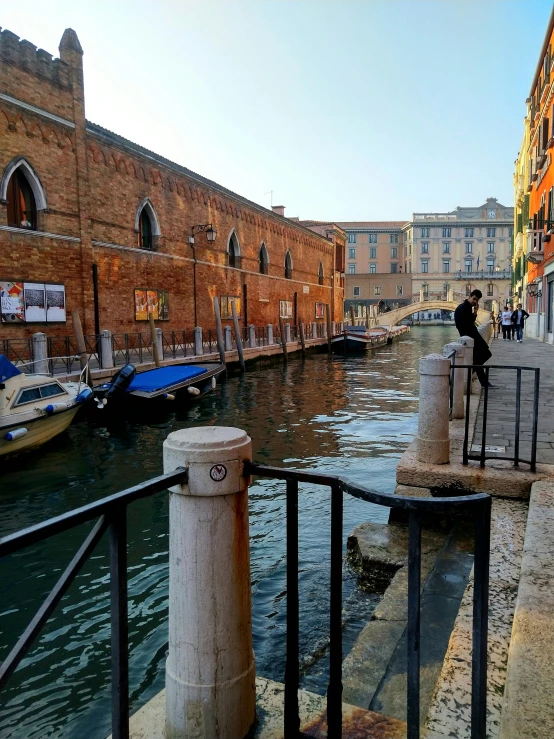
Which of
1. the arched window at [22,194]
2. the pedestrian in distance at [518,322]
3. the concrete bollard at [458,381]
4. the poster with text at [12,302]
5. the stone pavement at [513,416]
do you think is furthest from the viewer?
the pedestrian in distance at [518,322]

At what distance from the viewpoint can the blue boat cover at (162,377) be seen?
12597 millimetres

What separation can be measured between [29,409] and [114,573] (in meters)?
8.28

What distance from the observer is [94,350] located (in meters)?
15.8

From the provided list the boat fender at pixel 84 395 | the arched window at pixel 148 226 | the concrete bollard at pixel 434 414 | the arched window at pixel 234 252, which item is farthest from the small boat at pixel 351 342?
the concrete bollard at pixel 434 414

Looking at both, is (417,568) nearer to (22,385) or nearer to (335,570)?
(335,570)

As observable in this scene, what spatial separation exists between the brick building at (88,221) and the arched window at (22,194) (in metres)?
0.03

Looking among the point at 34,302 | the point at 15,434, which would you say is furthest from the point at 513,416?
the point at 34,302

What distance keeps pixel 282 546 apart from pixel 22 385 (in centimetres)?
590

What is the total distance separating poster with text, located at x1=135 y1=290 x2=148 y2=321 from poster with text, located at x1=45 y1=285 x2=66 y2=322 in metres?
3.56

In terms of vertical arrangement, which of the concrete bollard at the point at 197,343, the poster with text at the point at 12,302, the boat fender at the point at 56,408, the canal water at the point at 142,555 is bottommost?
the canal water at the point at 142,555

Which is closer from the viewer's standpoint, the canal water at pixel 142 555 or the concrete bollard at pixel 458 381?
the canal water at pixel 142 555

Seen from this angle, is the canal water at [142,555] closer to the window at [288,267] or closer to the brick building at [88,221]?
the brick building at [88,221]

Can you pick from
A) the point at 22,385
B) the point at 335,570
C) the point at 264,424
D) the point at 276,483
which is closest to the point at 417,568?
the point at 335,570

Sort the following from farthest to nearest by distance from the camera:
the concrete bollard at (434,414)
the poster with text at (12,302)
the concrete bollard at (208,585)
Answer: the poster with text at (12,302), the concrete bollard at (434,414), the concrete bollard at (208,585)
